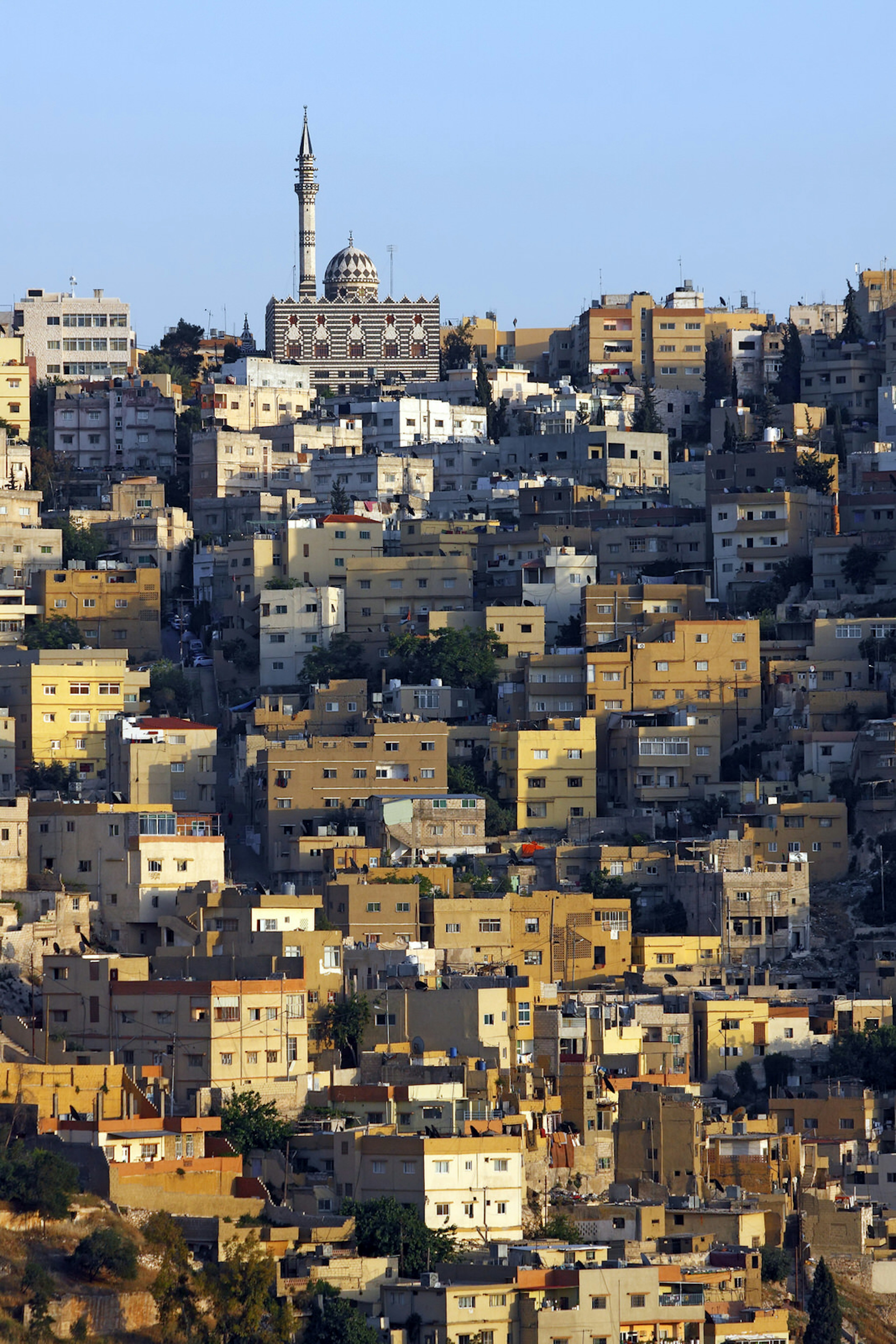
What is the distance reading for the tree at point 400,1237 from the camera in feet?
165

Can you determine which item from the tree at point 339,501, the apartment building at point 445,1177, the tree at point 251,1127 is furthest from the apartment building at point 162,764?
the apartment building at point 445,1177

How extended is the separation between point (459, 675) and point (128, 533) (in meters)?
11.9

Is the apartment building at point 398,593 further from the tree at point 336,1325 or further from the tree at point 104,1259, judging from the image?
the tree at point 104,1259

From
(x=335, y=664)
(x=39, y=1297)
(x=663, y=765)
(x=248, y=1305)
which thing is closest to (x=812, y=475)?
(x=335, y=664)

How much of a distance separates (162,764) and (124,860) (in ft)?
24.4

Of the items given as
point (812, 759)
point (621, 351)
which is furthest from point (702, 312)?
point (812, 759)

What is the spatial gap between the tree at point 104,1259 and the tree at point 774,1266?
10.3 metres

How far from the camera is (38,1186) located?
161 ft

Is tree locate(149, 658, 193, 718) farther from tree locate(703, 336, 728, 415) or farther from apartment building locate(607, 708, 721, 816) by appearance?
tree locate(703, 336, 728, 415)

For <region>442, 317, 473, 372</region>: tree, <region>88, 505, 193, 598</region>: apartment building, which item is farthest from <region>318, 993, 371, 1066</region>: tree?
<region>442, 317, 473, 372</region>: tree

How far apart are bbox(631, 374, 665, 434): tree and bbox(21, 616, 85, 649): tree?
18964 millimetres

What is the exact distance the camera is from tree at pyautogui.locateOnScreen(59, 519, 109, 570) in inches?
3312

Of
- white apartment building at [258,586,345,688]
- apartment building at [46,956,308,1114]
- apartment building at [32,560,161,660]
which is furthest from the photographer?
apartment building at [32,560,161,660]

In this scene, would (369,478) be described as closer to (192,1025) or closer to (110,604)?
(110,604)
